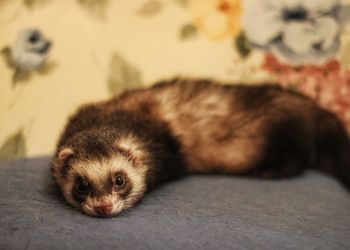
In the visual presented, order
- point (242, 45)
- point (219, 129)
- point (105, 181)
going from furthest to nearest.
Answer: point (242, 45) → point (219, 129) → point (105, 181)

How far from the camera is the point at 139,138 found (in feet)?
3.55

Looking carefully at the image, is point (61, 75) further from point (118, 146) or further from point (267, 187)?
point (267, 187)

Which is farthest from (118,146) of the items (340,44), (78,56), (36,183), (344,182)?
(340,44)

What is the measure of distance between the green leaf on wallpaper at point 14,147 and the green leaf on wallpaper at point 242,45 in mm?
724

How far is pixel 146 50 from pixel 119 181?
1.81ft

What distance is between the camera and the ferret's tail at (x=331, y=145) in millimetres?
1196

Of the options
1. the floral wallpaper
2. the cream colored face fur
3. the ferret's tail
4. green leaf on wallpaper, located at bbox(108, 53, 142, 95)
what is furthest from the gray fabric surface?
green leaf on wallpaper, located at bbox(108, 53, 142, 95)

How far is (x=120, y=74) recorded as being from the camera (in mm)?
1369

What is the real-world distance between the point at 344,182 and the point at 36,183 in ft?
2.62

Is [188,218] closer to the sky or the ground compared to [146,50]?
closer to the ground

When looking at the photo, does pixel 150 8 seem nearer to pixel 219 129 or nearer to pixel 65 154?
pixel 219 129

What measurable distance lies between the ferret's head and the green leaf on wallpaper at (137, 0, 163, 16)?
0.50 meters

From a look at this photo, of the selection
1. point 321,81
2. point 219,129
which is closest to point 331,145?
point 321,81

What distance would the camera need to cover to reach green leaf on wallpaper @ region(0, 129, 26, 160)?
1.25 meters
